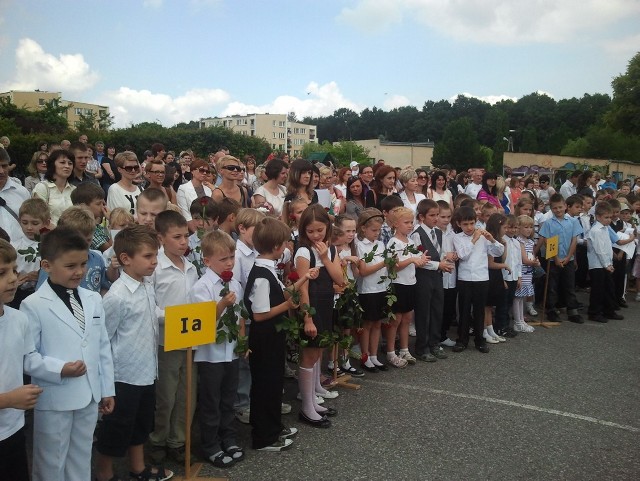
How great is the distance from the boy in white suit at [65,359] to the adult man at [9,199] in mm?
2279

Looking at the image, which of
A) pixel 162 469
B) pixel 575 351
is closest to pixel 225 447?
pixel 162 469

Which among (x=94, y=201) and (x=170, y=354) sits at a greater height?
Result: (x=94, y=201)

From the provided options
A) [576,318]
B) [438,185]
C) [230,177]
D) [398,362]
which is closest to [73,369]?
[230,177]

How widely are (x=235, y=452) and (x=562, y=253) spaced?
22.7 feet

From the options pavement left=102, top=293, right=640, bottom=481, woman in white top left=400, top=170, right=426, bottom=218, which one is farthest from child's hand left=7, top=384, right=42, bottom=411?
woman in white top left=400, top=170, right=426, bottom=218

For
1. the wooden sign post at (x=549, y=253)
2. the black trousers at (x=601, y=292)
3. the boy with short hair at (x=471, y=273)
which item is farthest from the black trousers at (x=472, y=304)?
the black trousers at (x=601, y=292)

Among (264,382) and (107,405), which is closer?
(107,405)

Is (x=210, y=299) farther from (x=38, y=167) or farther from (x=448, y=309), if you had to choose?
(x=38, y=167)

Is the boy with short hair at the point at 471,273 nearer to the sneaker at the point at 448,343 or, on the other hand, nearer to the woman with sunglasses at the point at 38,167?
the sneaker at the point at 448,343

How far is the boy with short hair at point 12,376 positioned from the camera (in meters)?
2.70

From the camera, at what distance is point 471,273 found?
7031 millimetres

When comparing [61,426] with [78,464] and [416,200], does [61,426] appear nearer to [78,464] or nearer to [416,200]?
[78,464]

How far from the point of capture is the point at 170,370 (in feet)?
13.5

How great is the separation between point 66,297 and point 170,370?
124 cm
